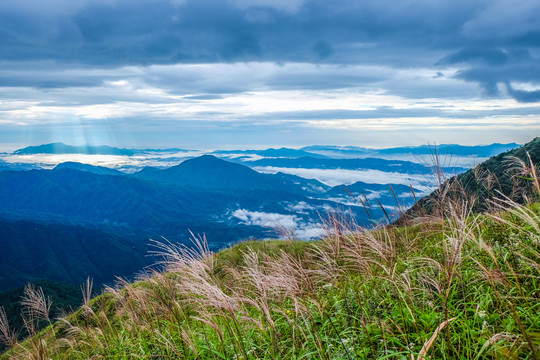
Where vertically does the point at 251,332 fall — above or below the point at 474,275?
below

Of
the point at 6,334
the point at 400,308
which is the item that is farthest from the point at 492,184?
the point at 6,334

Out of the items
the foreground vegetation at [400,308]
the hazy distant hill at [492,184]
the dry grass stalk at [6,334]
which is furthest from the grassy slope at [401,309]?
the dry grass stalk at [6,334]

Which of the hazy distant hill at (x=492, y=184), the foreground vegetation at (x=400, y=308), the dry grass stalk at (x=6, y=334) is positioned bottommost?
the dry grass stalk at (x=6, y=334)

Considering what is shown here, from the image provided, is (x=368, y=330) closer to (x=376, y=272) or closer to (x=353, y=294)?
(x=353, y=294)

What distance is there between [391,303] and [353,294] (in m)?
0.67

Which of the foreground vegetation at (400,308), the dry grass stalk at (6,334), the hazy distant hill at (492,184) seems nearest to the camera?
the foreground vegetation at (400,308)

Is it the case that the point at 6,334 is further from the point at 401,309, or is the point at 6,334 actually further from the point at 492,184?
the point at 492,184

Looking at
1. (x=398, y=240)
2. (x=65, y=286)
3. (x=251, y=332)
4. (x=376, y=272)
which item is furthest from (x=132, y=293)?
(x=65, y=286)

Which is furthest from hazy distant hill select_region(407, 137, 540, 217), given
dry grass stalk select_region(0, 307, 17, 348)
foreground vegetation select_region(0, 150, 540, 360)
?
dry grass stalk select_region(0, 307, 17, 348)

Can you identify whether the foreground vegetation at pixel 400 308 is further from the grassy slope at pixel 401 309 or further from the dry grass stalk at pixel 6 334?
the dry grass stalk at pixel 6 334

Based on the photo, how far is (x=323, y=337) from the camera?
3902mm

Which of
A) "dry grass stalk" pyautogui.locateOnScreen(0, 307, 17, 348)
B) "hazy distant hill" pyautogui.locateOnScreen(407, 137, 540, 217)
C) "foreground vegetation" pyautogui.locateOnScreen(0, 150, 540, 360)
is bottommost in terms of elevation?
"dry grass stalk" pyautogui.locateOnScreen(0, 307, 17, 348)

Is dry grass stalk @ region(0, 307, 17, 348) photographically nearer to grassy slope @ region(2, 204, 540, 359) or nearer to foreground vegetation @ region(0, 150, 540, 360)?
foreground vegetation @ region(0, 150, 540, 360)

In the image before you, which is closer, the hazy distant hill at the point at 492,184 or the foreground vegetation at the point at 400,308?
the foreground vegetation at the point at 400,308
